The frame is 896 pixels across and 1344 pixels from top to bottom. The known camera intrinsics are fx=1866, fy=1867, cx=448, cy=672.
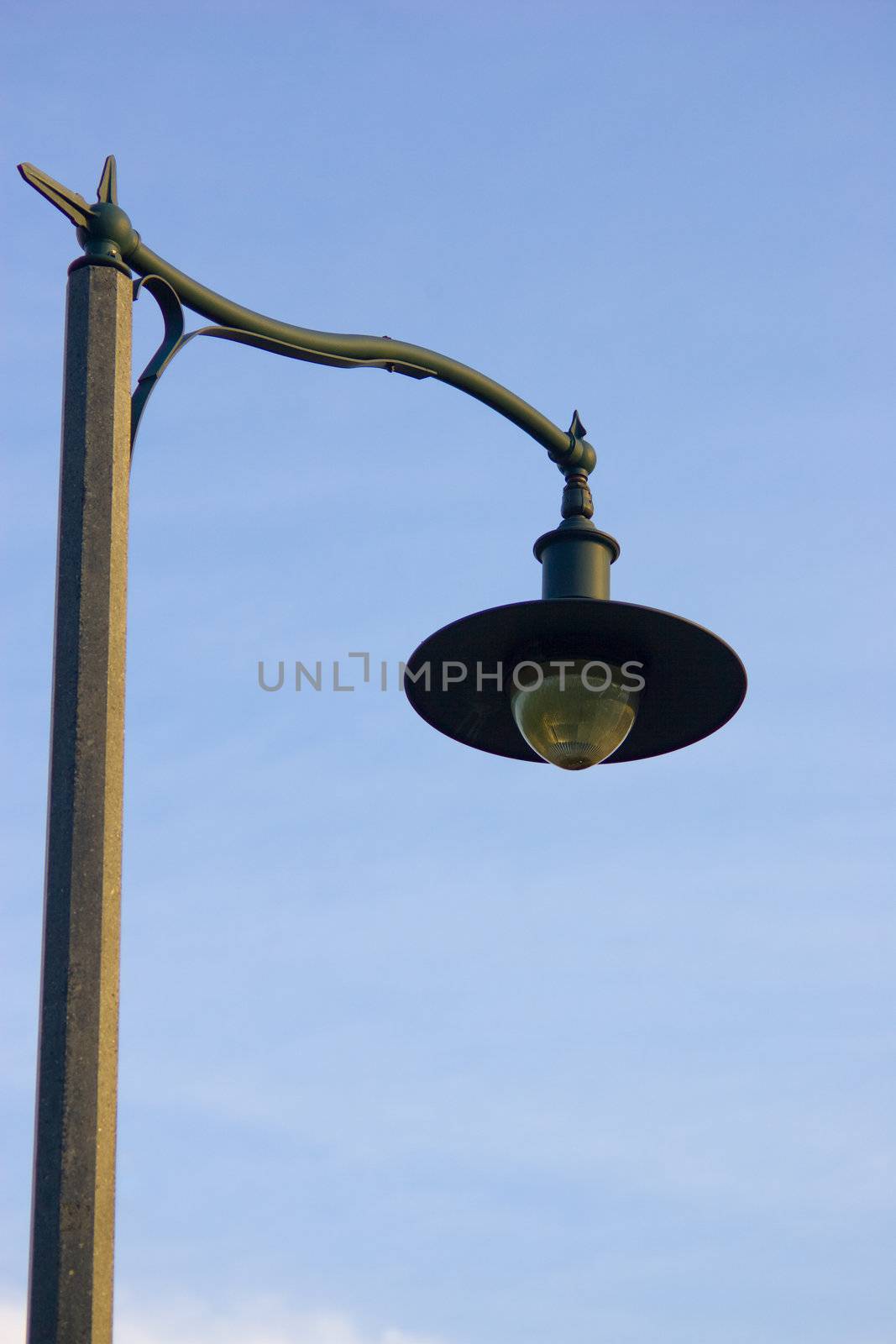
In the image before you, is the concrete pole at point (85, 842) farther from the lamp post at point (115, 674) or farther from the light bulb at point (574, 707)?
the light bulb at point (574, 707)

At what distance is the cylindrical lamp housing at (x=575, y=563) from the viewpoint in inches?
270

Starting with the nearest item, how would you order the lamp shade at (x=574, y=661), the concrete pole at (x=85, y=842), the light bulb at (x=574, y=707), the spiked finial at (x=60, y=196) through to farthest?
1. the concrete pole at (x=85, y=842)
2. the spiked finial at (x=60, y=196)
3. the lamp shade at (x=574, y=661)
4. the light bulb at (x=574, y=707)

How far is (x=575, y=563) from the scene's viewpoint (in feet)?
22.7

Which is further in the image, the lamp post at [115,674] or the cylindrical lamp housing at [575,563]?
the cylindrical lamp housing at [575,563]

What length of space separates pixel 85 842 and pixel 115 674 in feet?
1.48

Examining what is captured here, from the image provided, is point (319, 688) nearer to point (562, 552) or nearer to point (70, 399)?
point (562, 552)

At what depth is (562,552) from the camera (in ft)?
22.7

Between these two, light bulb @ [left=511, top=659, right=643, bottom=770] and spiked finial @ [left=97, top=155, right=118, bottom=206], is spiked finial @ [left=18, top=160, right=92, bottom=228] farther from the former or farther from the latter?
light bulb @ [left=511, top=659, right=643, bottom=770]

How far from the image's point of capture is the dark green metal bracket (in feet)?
17.0

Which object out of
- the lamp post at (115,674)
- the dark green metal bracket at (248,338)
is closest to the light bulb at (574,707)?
the lamp post at (115,674)

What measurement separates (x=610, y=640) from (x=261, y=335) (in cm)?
174

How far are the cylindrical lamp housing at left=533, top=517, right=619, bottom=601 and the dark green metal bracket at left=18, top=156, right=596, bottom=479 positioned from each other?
0.50 metres

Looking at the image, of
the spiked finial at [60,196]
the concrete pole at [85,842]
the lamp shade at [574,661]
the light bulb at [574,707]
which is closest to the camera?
the concrete pole at [85,842]

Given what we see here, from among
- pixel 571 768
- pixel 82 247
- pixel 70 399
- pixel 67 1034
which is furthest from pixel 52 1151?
pixel 571 768
